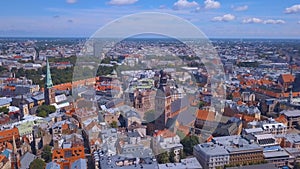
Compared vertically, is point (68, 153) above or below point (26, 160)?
above

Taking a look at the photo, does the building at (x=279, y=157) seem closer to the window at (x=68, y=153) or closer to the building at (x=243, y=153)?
the building at (x=243, y=153)

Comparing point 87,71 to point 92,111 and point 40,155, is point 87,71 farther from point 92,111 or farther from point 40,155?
point 40,155

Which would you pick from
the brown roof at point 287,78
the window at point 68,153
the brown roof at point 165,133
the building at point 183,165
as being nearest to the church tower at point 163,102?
the brown roof at point 165,133

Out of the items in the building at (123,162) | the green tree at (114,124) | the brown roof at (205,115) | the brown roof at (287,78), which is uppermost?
the brown roof at (287,78)

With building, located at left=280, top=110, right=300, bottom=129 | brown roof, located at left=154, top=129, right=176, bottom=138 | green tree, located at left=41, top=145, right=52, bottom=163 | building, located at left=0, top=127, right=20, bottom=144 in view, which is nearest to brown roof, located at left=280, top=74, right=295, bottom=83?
building, located at left=280, top=110, right=300, bottom=129

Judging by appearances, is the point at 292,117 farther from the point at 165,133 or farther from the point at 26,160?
the point at 26,160

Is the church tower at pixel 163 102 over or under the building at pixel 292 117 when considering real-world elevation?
over

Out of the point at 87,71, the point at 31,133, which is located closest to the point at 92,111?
the point at 31,133

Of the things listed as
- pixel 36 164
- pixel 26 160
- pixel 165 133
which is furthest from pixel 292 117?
pixel 26 160
